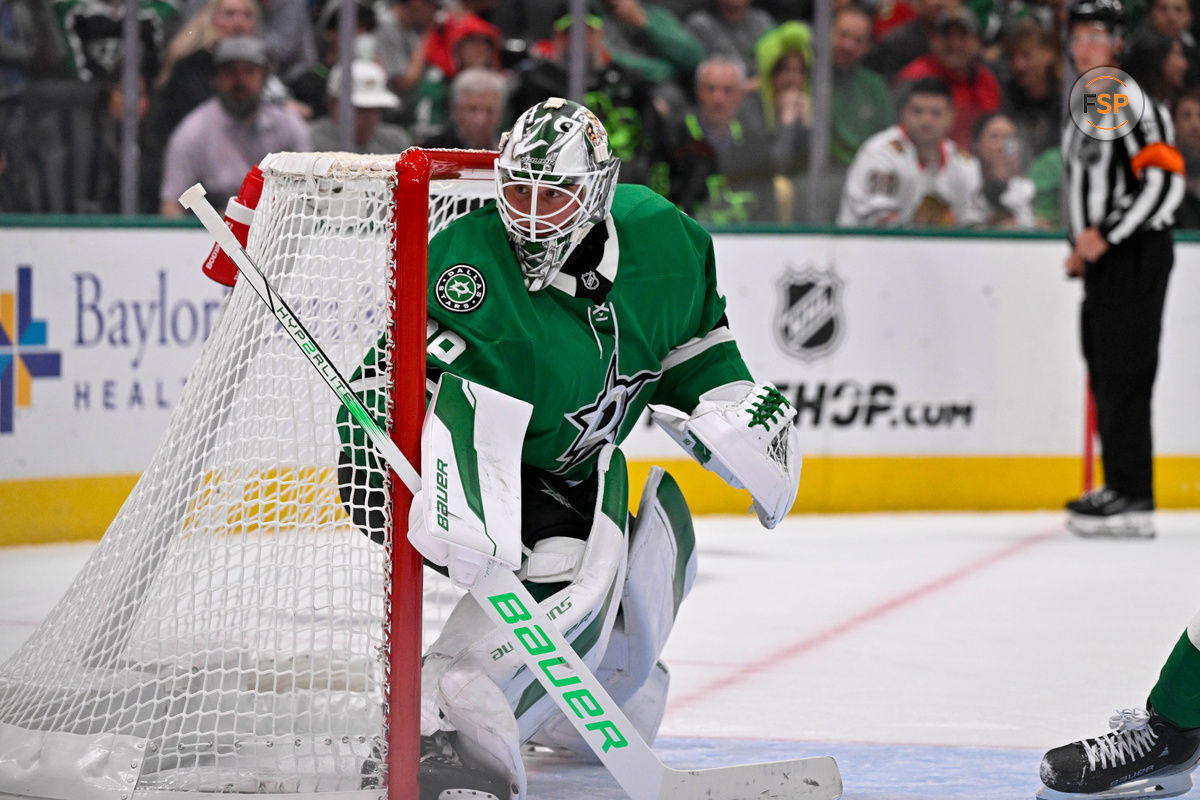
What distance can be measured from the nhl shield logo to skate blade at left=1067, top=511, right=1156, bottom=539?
0.96 m

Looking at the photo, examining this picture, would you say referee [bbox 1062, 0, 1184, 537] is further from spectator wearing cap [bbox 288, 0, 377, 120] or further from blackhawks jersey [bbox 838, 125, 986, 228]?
spectator wearing cap [bbox 288, 0, 377, 120]

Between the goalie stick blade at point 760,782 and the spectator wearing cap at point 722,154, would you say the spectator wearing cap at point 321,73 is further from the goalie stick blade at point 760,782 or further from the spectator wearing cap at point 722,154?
the goalie stick blade at point 760,782

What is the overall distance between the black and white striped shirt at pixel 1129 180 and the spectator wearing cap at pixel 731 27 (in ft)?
3.59

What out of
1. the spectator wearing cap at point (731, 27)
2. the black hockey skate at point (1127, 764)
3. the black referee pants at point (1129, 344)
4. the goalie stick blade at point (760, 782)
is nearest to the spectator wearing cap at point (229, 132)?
the spectator wearing cap at point (731, 27)

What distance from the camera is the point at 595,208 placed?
2.18 meters

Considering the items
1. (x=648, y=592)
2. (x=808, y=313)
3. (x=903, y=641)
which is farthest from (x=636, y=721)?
(x=808, y=313)

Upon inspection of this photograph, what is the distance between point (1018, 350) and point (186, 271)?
273 centimetres

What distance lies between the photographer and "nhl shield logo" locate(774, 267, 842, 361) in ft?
17.2

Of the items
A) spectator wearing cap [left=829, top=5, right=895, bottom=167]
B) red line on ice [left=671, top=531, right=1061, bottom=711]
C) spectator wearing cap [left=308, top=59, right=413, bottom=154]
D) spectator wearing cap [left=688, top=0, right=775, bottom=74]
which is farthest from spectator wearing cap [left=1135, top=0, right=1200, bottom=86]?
spectator wearing cap [left=308, top=59, right=413, bottom=154]

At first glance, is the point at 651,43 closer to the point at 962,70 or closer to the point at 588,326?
the point at 962,70

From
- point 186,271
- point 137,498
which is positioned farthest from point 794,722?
point 186,271

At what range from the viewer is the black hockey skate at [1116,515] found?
5016 mm

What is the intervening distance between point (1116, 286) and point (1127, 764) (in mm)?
2940

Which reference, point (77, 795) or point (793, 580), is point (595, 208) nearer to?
point (77, 795)
